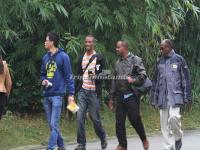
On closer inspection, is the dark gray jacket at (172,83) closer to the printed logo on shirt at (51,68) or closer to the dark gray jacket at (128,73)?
the dark gray jacket at (128,73)

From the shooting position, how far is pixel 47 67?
9.94 m

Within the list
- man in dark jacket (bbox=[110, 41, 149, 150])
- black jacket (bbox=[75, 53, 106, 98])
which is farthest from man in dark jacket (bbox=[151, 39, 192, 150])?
black jacket (bbox=[75, 53, 106, 98])

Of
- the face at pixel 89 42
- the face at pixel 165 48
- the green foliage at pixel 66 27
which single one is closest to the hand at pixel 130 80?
the face at pixel 165 48

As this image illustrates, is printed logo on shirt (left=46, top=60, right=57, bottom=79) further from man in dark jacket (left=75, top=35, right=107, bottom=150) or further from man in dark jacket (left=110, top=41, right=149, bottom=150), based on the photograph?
man in dark jacket (left=110, top=41, right=149, bottom=150)

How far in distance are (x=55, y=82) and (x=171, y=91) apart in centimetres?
189

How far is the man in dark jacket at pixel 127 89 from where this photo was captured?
10.0m

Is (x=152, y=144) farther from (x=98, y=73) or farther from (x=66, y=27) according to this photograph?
(x=66, y=27)

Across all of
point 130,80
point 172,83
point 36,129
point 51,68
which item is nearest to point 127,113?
point 130,80

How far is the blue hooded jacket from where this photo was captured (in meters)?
9.80

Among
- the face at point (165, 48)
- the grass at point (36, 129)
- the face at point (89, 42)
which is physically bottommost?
the grass at point (36, 129)

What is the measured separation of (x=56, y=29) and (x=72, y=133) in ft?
7.09

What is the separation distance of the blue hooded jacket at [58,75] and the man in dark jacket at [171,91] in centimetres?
149

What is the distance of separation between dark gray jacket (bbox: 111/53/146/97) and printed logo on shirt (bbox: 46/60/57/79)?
1.09 m

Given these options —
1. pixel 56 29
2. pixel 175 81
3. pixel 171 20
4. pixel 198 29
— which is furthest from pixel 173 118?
pixel 198 29
